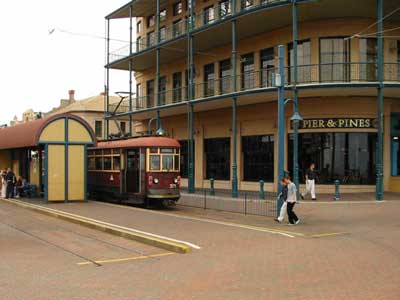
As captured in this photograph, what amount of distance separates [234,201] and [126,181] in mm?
4817

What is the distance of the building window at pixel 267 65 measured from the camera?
28.1 meters

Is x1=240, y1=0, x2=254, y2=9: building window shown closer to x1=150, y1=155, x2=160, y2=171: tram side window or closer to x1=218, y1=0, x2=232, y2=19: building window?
x1=218, y1=0, x2=232, y2=19: building window

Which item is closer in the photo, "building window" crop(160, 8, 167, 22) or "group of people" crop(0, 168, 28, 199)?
"group of people" crop(0, 168, 28, 199)

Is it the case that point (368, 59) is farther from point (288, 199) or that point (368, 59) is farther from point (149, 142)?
point (288, 199)

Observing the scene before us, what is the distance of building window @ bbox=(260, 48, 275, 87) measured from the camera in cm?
2809

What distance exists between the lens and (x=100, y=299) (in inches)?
296

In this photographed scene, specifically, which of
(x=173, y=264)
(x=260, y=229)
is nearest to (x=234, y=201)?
(x=260, y=229)

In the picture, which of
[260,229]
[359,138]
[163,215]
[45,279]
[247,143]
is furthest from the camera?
[247,143]

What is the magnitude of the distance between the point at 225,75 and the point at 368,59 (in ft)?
30.2

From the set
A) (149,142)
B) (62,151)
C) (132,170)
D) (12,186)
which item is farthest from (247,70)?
(12,186)

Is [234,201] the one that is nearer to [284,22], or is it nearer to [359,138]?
[359,138]

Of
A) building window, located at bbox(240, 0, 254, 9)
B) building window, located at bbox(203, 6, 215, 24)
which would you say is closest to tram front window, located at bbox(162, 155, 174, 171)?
building window, located at bbox(240, 0, 254, 9)

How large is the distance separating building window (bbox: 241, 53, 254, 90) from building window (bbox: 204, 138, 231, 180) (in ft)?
12.3

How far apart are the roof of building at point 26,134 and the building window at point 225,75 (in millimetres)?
10316
